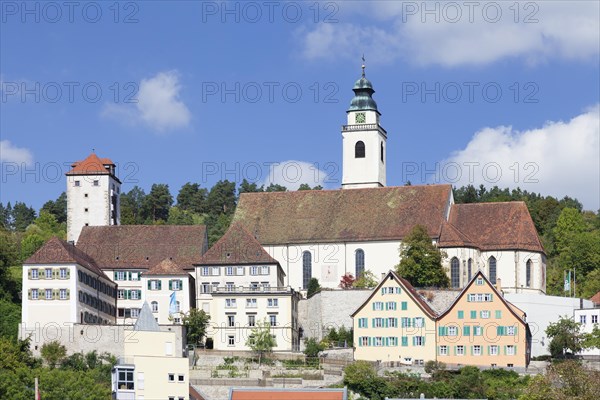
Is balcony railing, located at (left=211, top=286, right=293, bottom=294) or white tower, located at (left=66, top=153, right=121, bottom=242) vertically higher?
white tower, located at (left=66, top=153, right=121, bottom=242)

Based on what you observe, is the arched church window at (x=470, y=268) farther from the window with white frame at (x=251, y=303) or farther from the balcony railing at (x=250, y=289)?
the window with white frame at (x=251, y=303)

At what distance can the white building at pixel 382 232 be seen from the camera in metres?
107

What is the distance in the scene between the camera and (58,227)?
17412 centimetres

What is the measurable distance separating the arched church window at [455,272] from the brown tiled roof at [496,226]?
1.23 metres

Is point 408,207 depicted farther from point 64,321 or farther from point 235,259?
point 64,321

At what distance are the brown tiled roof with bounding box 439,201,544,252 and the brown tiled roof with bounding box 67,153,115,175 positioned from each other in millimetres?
27776

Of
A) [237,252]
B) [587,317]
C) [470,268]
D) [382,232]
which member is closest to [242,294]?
[237,252]

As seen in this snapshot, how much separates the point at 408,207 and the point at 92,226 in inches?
946

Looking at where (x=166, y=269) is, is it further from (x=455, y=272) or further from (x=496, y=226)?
(x=496, y=226)

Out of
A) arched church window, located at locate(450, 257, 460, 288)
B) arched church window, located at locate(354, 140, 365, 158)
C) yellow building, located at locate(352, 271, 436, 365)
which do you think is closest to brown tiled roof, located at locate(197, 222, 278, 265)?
yellow building, located at locate(352, 271, 436, 365)

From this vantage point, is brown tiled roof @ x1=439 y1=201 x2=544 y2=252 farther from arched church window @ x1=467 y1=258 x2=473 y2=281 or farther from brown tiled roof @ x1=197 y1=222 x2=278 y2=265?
brown tiled roof @ x1=197 y1=222 x2=278 y2=265

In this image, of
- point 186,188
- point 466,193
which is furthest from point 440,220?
point 186,188

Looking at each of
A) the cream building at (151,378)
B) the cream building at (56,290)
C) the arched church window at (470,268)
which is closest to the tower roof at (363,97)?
the arched church window at (470,268)

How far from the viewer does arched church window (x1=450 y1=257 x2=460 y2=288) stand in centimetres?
10469
